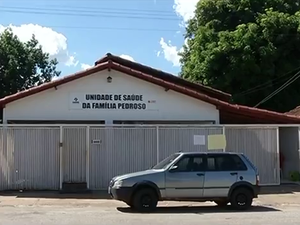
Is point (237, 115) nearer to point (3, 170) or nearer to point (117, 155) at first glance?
point (117, 155)

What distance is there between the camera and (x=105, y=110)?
21.1 metres

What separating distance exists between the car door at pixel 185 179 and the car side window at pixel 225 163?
0.30 metres

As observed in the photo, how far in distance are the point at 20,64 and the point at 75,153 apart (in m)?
24.0

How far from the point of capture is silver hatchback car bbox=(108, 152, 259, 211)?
14.6m

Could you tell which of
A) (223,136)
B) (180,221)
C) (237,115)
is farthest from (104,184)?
(180,221)

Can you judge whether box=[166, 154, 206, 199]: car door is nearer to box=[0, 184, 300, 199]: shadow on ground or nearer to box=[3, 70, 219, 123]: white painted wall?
box=[0, 184, 300, 199]: shadow on ground

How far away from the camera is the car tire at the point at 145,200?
14563 mm

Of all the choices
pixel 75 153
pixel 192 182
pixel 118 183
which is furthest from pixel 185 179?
pixel 75 153

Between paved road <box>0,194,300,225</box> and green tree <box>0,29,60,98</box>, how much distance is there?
24319mm

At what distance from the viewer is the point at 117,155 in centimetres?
2016

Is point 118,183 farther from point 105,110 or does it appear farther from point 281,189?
point 281,189

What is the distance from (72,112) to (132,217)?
27.4 ft

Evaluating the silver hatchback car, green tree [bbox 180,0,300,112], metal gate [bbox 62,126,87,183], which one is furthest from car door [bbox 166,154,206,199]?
green tree [bbox 180,0,300,112]

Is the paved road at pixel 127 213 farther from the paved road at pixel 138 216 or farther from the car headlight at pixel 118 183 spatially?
the car headlight at pixel 118 183
